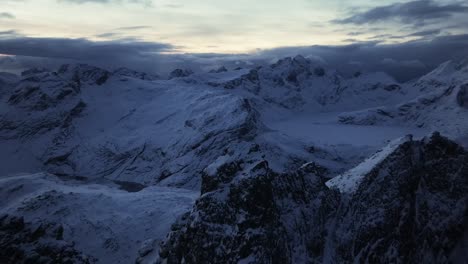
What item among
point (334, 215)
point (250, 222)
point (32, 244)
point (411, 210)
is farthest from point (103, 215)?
point (411, 210)

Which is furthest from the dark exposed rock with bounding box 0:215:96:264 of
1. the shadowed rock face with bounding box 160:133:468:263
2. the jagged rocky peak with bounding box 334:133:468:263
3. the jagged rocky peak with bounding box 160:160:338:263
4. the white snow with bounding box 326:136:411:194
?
the white snow with bounding box 326:136:411:194

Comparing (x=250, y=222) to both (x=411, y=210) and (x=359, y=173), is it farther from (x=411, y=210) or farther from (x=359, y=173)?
(x=411, y=210)

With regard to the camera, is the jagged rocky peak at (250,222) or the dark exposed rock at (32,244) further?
the dark exposed rock at (32,244)

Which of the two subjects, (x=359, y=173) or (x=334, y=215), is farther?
(x=359, y=173)

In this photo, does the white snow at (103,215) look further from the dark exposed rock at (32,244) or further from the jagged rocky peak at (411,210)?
the jagged rocky peak at (411,210)

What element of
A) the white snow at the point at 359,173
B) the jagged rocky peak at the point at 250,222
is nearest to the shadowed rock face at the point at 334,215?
the jagged rocky peak at the point at 250,222

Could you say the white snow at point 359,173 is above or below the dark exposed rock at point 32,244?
above

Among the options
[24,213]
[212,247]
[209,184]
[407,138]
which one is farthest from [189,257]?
[24,213]

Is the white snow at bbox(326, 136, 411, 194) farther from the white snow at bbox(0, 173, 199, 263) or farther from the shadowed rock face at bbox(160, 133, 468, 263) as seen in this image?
the white snow at bbox(0, 173, 199, 263)
